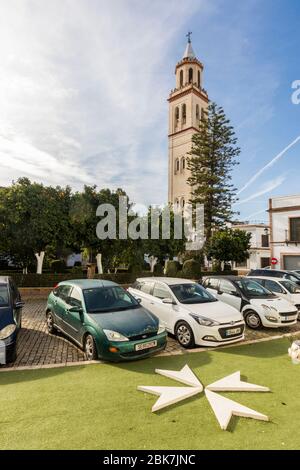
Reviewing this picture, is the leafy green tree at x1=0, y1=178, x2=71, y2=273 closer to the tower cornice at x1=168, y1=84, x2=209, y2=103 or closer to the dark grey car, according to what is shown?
the dark grey car

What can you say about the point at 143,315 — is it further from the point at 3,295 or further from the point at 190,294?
the point at 3,295

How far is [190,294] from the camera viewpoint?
27.2 feet

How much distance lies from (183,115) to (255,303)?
159ft

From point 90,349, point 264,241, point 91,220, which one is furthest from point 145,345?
point 264,241

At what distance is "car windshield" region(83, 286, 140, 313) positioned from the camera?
6.72 meters

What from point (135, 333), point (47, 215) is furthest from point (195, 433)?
point (47, 215)

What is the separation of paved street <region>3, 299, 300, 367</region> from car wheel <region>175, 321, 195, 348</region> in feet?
0.59

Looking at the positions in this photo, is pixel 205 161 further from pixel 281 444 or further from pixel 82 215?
pixel 281 444

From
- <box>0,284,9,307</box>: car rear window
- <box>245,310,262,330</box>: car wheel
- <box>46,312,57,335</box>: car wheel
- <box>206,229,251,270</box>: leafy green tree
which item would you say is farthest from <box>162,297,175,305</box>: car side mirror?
<box>206,229,251,270</box>: leafy green tree

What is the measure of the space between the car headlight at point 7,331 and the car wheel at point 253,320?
6.96m

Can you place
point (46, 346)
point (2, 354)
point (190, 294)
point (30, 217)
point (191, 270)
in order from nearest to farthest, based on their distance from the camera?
point (2, 354) → point (46, 346) → point (190, 294) → point (30, 217) → point (191, 270)

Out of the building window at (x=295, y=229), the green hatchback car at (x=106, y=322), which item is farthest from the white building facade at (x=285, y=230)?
the green hatchback car at (x=106, y=322)

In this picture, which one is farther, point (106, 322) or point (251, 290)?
point (251, 290)
